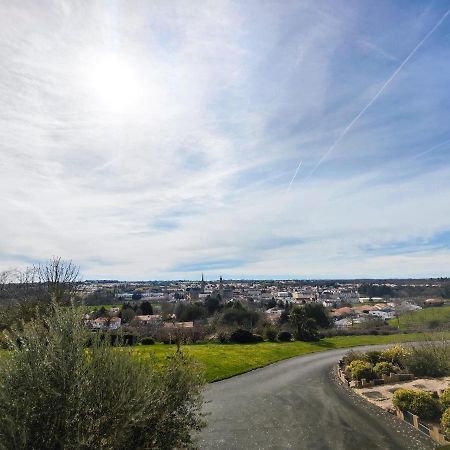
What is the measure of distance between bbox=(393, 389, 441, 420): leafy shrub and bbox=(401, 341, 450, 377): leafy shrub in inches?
306

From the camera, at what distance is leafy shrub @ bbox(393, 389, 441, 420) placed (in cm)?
1552

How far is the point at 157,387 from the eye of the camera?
8.34 m

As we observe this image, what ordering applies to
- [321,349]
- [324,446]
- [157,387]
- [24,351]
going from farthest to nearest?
[321,349]
[324,446]
[157,387]
[24,351]

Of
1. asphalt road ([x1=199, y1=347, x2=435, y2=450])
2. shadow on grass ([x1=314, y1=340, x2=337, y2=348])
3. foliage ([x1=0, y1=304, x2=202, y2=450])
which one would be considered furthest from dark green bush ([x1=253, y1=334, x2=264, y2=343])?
foliage ([x1=0, y1=304, x2=202, y2=450])

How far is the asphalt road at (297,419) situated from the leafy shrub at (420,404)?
72 centimetres

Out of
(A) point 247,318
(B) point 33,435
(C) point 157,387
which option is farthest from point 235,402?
(A) point 247,318

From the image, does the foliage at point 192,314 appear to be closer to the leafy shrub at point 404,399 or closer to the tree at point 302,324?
the tree at point 302,324

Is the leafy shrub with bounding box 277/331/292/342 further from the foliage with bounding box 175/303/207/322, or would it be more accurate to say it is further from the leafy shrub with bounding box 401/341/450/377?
the foliage with bounding box 175/303/207/322

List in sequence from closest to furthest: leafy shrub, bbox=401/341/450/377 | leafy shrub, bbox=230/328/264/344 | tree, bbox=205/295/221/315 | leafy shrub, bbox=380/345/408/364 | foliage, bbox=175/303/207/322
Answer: leafy shrub, bbox=401/341/450/377 < leafy shrub, bbox=380/345/408/364 < leafy shrub, bbox=230/328/264/344 < foliage, bbox=175/303/207/322 < tree, bbox=205/295/221/315

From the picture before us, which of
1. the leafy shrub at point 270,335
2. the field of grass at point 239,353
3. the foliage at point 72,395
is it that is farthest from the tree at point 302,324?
the foliage at point 72,395

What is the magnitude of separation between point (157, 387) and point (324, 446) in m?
7.61

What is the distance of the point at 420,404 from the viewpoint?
615 inches

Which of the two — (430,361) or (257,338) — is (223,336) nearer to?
(257,338)

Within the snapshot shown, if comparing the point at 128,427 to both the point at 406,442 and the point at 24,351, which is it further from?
the point at 406,442
